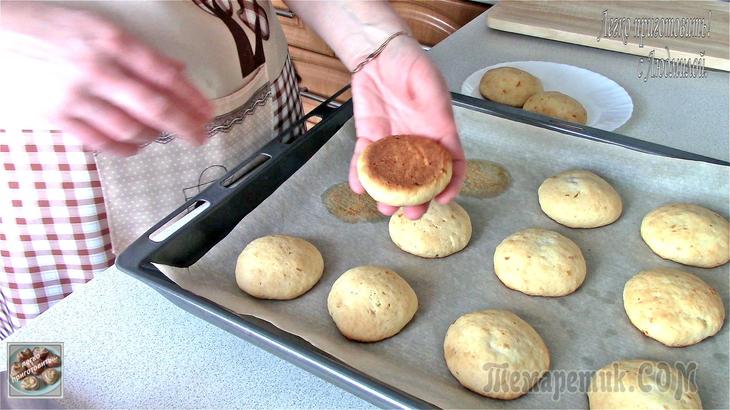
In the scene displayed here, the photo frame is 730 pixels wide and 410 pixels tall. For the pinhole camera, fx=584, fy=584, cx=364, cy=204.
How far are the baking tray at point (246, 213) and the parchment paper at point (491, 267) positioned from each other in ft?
0.08

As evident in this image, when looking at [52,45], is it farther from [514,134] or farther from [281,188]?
[514,134]

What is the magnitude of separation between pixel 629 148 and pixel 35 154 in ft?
4.08

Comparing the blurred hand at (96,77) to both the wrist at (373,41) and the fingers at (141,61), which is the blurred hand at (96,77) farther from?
the wrist at (373,41)

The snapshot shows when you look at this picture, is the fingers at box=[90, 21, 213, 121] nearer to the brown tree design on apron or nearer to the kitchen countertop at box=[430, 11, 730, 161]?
the brown tree design on apron

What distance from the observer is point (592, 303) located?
3.72 ft

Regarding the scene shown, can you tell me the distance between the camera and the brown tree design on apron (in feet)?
3.66

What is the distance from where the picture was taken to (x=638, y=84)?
1.67m

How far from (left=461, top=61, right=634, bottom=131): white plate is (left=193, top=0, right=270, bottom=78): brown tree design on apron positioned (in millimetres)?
631

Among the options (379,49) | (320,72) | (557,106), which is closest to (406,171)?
(379,49)

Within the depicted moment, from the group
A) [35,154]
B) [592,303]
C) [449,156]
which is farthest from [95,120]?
[592,303]

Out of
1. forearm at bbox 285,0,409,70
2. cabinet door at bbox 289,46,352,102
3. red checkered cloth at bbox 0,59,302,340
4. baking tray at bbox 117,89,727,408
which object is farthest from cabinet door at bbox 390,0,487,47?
red checkered cloth at bbox 0,59,302,340

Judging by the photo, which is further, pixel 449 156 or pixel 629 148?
pixel 629 148

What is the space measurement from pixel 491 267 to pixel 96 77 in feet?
2.78

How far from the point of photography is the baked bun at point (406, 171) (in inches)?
41.4
